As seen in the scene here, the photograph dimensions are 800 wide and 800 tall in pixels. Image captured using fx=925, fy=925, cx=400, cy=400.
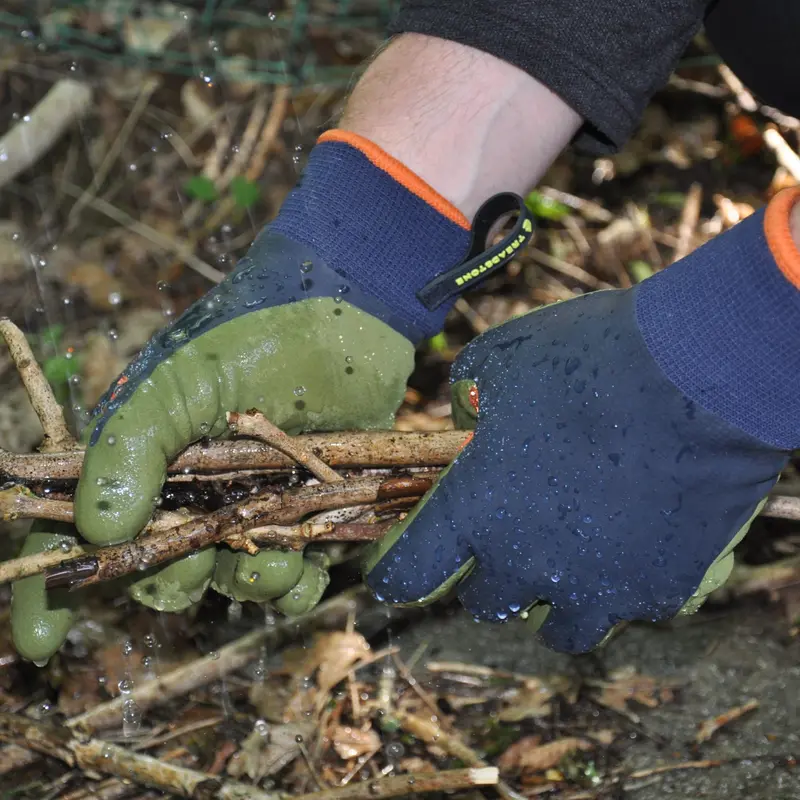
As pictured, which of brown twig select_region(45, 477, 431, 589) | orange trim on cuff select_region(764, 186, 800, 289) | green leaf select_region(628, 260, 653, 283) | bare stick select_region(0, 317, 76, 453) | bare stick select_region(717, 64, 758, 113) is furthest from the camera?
bare stick select_region(717, 64, 758, 113)

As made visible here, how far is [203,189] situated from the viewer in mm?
3324

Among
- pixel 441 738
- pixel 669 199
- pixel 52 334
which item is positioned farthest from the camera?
pixel 669 199

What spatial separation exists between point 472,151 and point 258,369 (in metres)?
0.61

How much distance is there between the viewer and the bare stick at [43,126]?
323 centimetres

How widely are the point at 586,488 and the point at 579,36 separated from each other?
2.90 ft

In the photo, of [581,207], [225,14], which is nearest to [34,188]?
[225,14]

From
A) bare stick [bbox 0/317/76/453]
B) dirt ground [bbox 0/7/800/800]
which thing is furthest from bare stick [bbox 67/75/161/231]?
bare stick [bbox 0/317/76/453]

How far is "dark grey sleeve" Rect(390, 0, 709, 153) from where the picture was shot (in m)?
1.76

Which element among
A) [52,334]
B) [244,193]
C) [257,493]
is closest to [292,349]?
[257,493]

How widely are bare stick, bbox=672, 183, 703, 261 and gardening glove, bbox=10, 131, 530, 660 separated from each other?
59.6 inches

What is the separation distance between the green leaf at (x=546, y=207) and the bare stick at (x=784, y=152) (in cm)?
77

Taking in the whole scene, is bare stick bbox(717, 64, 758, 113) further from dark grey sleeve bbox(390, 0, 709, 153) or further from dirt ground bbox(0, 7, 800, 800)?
dark grey sleeve bbox(390, 0, 709, 153)

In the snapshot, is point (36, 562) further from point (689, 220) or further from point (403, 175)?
point (689, 220)

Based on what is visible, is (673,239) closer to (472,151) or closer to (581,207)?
(581,207)
